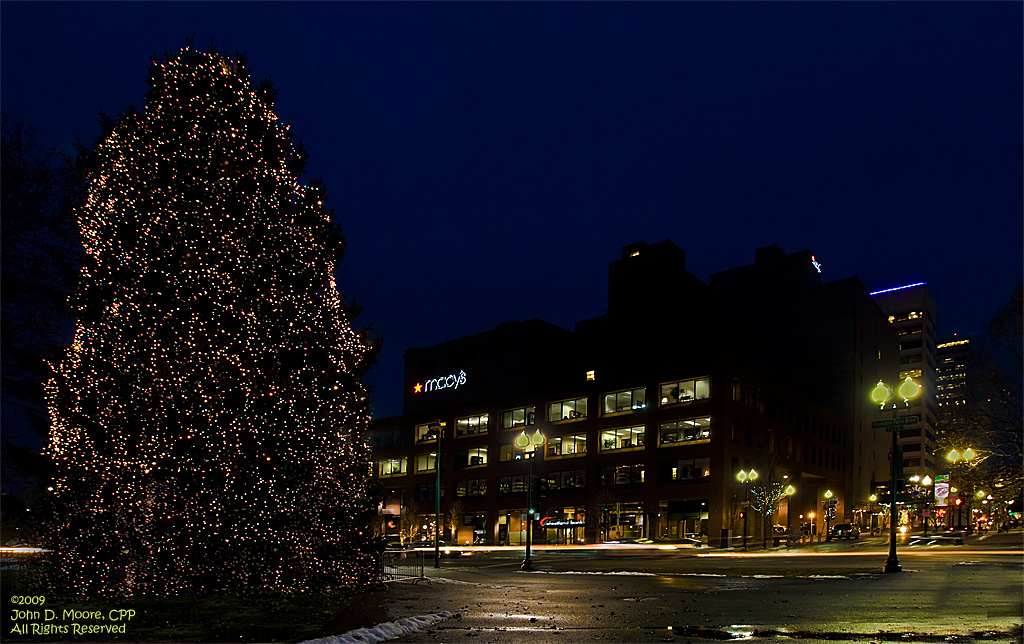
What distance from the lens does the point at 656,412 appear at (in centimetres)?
8225

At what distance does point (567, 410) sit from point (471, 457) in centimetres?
1484

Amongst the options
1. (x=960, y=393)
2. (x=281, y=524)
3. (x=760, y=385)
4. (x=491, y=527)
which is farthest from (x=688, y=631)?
(x=491, y=527)

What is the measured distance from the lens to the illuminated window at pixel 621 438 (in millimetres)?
83750

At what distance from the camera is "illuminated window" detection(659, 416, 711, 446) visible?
257ft

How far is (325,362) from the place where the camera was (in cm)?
1900

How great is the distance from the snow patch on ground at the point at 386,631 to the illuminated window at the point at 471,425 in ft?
275

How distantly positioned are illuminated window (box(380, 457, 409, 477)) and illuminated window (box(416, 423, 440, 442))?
11.3ft

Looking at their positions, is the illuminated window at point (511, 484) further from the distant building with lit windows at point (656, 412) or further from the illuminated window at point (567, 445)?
the illuminated window at point (567, 445)

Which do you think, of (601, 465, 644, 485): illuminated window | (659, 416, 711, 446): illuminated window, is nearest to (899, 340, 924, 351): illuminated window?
(659, 416, 711, 446): illuminated window

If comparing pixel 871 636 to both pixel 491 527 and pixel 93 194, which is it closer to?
pixel 93 194

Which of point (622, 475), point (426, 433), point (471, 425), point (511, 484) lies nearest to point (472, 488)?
point (511, 484)

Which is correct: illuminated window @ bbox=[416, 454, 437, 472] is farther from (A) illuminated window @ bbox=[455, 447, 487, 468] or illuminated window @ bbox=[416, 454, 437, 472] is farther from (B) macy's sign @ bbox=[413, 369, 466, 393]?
(B) macy's sign @ bbox=[413, 369, 466, 393]

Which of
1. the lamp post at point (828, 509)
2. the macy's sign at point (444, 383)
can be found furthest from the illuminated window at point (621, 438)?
the macy's sign at point (444, 383)

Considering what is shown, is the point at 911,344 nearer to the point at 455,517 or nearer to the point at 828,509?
the point at 828,509
